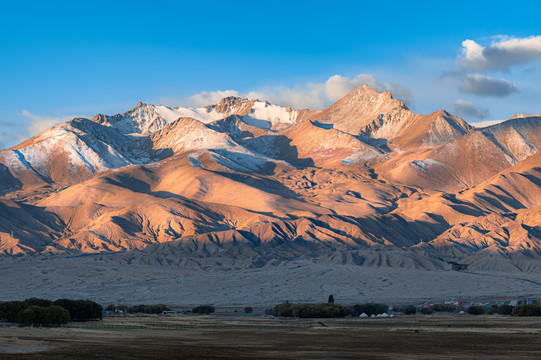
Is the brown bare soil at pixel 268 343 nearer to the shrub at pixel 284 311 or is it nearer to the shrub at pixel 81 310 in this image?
the shrub at pixel 81 310

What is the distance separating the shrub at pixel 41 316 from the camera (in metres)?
106

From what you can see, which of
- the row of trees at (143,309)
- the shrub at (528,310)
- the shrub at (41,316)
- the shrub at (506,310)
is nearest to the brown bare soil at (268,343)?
the shrub at (41,316)

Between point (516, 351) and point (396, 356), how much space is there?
1111 centimetres

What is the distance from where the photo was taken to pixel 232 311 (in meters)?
181

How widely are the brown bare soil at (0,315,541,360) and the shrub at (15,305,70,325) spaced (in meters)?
6.97

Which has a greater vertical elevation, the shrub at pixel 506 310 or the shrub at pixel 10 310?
the shrub at pixel 10 310

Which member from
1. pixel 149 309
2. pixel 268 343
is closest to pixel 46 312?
pixel 268 343

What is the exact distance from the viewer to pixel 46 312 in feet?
351

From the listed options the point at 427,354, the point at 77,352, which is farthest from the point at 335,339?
the point at 77,352

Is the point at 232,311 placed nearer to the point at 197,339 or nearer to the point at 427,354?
the point at 197,339

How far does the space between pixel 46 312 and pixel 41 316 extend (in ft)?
2.66

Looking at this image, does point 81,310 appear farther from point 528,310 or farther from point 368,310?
point 528,310

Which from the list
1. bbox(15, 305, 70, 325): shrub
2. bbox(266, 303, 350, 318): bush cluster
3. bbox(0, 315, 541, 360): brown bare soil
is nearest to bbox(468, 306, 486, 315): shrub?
bbox(266, 303, 350, 318): bush cluster

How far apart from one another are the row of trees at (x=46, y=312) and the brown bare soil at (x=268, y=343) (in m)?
7.43
